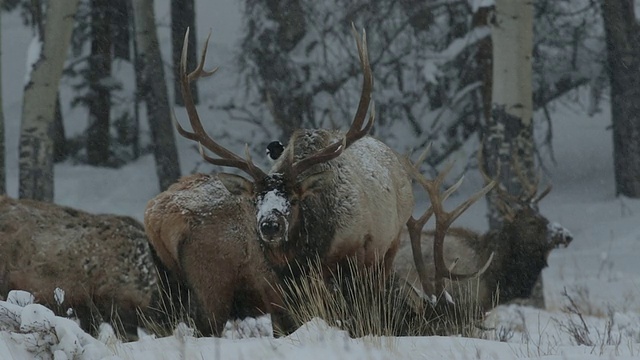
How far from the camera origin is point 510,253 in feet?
32.3

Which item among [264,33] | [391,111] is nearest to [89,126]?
[264,33]

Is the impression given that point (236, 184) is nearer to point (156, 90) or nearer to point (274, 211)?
point (274, 211)

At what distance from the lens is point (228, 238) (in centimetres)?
700

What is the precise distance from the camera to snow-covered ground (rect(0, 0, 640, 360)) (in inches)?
187

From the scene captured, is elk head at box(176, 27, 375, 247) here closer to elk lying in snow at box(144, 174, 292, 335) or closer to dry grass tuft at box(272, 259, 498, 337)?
elk lying in snow at box(144, 174, 292, 335)

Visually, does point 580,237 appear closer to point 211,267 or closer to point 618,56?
point 618,56

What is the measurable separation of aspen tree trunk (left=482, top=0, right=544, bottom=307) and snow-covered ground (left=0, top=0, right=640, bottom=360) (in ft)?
4.52

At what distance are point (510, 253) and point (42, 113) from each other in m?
5.77

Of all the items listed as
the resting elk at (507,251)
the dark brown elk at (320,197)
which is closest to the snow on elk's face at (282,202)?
the dark brown elk at (320,197)

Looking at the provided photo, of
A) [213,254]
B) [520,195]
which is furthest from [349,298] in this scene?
[520,195]

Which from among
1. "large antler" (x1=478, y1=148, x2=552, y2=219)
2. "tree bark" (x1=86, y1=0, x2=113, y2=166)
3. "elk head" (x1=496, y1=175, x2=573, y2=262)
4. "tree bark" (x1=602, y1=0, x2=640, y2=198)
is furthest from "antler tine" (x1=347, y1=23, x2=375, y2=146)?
"tree bark" (x1=86, y1=0, x2=113, y2=166)

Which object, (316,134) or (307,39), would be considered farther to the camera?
(307,39)

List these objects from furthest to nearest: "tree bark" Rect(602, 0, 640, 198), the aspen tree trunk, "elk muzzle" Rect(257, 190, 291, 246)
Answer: "tree bark" Rect(602, 0, 640, 198)
the aspen tree trunk
"elk muzzle" Rect(257, 190, 291, 246)

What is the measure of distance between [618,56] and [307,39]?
5.03m
